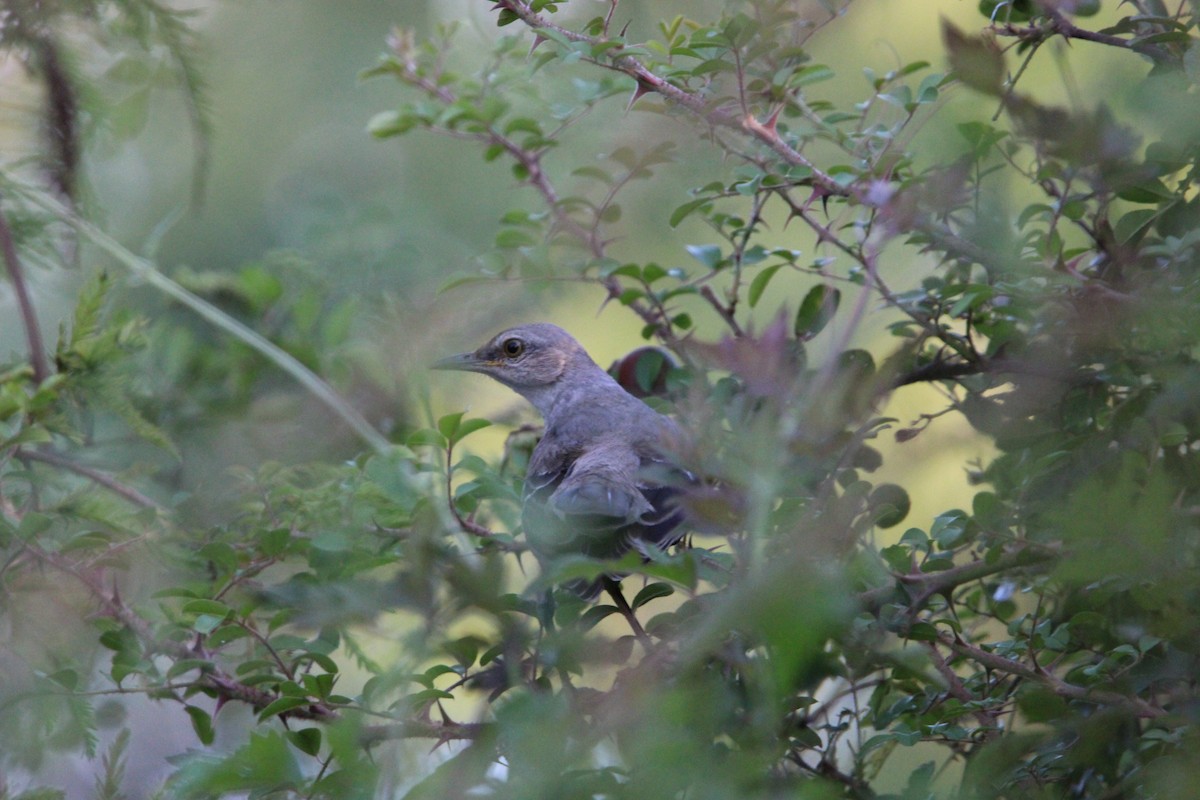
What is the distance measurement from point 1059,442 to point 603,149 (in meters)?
1.96

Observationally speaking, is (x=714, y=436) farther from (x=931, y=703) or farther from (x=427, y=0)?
(x=427, y=0)

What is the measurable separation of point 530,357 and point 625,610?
80.3 inches

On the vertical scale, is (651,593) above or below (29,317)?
below

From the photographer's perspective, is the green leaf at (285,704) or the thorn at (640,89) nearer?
the green leaf at (285,704)

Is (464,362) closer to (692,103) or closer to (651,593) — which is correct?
(692,103)

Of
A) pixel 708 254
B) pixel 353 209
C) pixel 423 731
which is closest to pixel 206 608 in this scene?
pixel 423 731

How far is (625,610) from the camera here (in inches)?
54.2

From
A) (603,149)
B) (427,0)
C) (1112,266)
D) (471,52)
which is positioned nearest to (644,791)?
(1112,266)

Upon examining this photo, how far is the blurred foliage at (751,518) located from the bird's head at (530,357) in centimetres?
109

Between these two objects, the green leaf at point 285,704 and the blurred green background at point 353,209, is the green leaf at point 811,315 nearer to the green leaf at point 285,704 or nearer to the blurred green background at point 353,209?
the blurred green background at point 353,209

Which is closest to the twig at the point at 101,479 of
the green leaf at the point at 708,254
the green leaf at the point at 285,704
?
the green leaf at the point at 285,704

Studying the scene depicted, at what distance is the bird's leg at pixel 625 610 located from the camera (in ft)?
4.15

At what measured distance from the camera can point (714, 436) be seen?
105cm

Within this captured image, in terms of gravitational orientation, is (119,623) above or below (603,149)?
below
